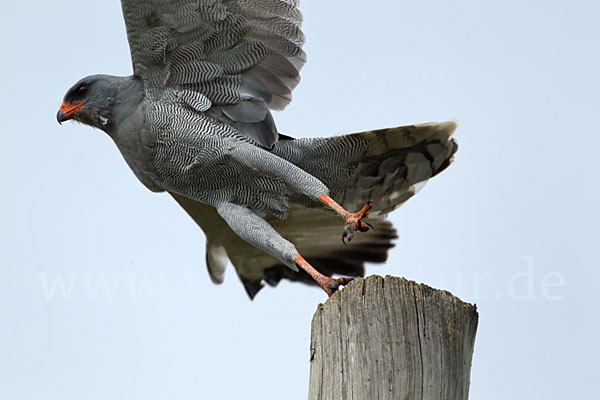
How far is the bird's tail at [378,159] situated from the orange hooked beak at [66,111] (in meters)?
1.95

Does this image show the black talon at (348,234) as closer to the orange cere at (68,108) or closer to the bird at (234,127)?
the bird at (234,127)

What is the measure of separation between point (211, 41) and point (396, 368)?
12.7 feet

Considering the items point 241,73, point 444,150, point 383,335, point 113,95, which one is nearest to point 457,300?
point 383,335

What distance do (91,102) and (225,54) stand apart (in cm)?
131

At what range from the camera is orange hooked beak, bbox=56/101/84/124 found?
24.8 ft

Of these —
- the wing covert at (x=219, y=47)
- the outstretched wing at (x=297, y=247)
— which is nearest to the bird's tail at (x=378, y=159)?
the outstretched wing at (x=297, y=247)

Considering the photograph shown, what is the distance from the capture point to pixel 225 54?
7.25 m

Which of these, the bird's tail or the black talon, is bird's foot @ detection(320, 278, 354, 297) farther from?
the bird's tail

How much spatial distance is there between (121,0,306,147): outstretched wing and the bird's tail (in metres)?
0.48

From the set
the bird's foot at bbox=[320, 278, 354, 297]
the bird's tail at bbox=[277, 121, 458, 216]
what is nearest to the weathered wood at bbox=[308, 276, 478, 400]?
the bird's foot at bbox=[320, 278, 354, 297]

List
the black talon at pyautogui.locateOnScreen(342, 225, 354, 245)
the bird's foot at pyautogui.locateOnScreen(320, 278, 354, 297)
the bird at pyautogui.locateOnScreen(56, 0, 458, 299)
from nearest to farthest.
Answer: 1. the bird's foot at pyautogui.locateOnScreen(320, 278, 354, 297)
2. the black talon at pyautogui.locateOnScreen(342, 225, 354, 245)
3. the bird at pyautogui.locateOnScreen(56, 0, 458, 299)

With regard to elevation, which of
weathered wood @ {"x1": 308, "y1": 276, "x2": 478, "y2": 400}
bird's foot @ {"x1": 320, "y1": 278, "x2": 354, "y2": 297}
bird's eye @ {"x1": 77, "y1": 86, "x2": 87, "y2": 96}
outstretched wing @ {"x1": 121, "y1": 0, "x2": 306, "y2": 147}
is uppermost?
outstretched wing @ {"x1": 121, "y1": 0, "x2": 306, "y2": 147}

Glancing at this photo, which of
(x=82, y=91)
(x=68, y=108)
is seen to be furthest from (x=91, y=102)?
(x=68, y=108)

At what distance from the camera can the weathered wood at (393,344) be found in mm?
4312
